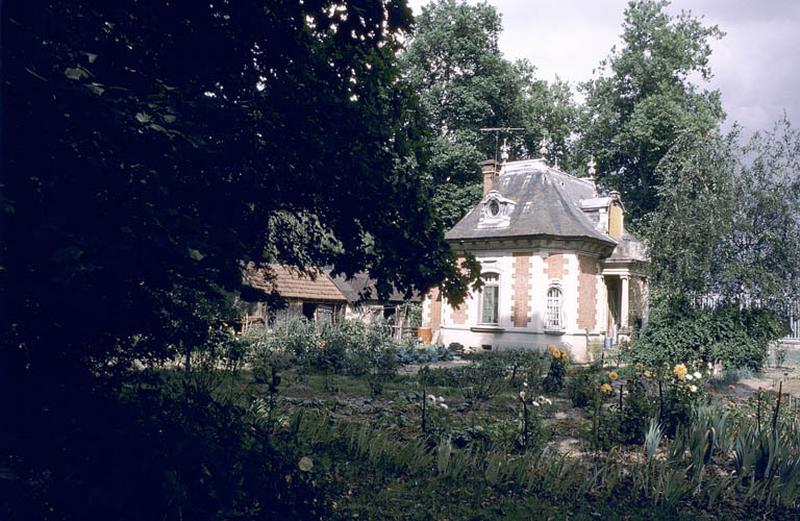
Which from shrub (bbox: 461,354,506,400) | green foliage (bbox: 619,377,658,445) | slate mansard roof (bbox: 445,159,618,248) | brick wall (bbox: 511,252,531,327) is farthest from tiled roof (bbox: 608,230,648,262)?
green foliage (bbox: 619,377,658,445)

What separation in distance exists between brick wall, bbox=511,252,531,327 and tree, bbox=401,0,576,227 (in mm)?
7520

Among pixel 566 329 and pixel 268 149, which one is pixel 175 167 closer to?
pixel 268 149

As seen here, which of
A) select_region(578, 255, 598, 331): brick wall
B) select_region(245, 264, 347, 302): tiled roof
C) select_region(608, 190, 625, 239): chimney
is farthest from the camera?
select_region(608, 190, 625, 239): chimney

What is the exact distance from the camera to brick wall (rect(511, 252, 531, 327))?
2360 centimetres

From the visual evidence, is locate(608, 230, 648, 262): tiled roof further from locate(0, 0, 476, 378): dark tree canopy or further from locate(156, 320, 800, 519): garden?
locate(0, 0, 476, 378): dark tree canopy

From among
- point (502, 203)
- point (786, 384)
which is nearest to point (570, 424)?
point (786, 384)

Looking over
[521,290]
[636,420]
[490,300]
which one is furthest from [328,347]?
[636,420]

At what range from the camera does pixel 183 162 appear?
10.7ft

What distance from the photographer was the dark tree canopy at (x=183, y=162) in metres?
2.61

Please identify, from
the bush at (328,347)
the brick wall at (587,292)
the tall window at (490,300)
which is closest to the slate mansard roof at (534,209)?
the brick wall at (587,292)

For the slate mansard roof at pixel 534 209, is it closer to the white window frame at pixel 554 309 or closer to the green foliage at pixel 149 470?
the white window frame at pixel 554 309

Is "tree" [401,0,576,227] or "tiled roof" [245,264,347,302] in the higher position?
"tree" [401,0,576,227]

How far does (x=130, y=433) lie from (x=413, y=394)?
800 cm

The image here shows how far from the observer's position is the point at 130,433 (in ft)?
8.98
